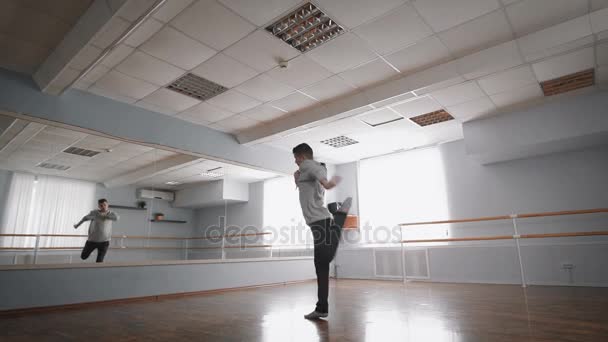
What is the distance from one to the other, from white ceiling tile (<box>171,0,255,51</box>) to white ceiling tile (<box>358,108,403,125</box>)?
2535 millimetres

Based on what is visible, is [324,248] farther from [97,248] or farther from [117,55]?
[97,248]

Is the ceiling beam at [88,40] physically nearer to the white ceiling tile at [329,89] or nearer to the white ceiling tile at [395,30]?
the white ceiling tile at [395,30]

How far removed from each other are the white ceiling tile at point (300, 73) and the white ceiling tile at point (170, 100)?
51.6 inches

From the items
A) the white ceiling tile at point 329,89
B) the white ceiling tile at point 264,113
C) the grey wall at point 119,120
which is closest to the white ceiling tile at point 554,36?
the white ceiling tile at point 329,89

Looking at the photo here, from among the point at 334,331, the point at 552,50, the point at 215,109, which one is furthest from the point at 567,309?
the point at 215,109

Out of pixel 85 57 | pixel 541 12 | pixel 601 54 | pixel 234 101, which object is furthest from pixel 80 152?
pixel 601 54

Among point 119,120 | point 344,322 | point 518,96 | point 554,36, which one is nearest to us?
point 344,322

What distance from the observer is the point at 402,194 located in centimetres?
702

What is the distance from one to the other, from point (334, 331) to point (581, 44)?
3624 millimetres

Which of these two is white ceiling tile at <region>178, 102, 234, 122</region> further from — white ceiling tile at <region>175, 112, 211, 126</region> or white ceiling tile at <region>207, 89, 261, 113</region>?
white ceiling tile at <region>207, 89, 261, 113</region>

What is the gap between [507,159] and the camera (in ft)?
19.0

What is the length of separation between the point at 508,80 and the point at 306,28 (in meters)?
2.77

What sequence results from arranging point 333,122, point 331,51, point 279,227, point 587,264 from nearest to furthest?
point 331,51
point 587,264
point 333,122
point 279,227

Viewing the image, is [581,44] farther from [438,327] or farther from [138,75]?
[138,75]
